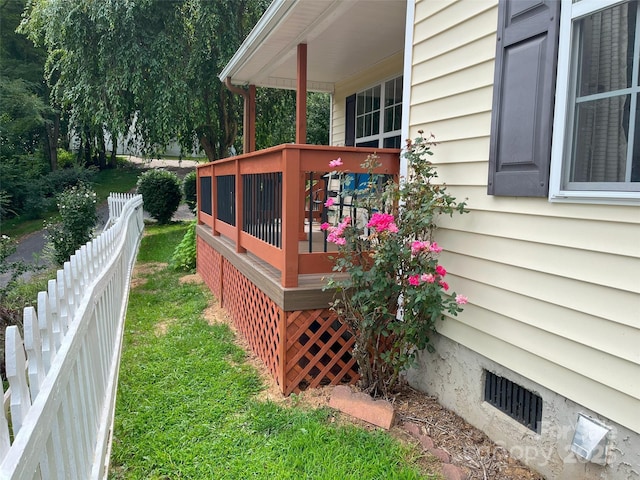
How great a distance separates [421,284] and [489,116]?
42.7 inches

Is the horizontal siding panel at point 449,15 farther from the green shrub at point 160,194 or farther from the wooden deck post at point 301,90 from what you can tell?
the green shrub at point 160,194

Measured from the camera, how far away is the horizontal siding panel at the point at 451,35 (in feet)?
8.85

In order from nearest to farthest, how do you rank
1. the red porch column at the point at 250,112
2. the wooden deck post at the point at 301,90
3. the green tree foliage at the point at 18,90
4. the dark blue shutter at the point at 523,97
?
the dark blue shutter at the point at 523,97 < the wooden deck post at the point at 301,90 < the red porch column at the point at 250,112 < the green tree foliage at the point at 18,90

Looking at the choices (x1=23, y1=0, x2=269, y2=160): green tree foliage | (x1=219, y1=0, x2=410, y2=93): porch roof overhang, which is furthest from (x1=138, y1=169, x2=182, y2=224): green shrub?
(x1=219, y1=0, x2=410, y2=93): porch roof overhang

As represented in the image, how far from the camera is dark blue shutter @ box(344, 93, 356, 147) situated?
710 cm

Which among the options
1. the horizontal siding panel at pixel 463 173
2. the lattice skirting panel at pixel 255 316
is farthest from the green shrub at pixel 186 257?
the horizontal siding panel at pixel 463 173

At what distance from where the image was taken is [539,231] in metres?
2.38

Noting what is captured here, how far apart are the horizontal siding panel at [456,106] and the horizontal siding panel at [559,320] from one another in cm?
107

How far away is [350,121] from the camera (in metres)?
7.21

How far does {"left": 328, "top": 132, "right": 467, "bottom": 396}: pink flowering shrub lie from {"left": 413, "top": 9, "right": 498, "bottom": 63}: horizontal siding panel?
2.06 feet

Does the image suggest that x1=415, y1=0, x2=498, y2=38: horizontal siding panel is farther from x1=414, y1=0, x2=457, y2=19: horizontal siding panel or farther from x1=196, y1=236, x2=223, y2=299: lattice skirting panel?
x1=196, y1=236, x2=223, y2=299: lattice skirting panel

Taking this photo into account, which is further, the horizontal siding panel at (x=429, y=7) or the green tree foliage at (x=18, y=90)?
the green tree foliage at (x=18, y=90)

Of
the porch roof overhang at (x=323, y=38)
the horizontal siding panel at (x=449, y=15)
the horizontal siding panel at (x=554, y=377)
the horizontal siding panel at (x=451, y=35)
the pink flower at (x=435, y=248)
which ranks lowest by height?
the horizontal siding panel at (x=554, y=377)

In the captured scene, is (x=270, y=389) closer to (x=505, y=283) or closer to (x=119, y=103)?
(x=505, y=283)
